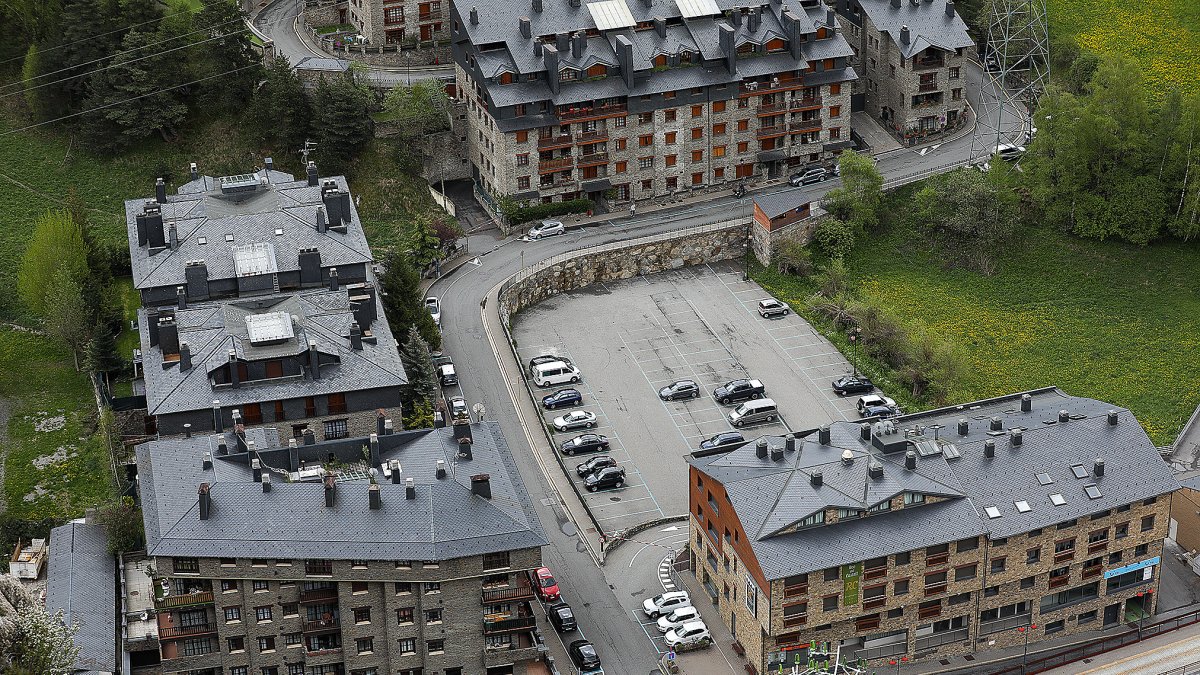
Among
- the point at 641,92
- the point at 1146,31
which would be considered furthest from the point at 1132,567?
the point at 1146,31

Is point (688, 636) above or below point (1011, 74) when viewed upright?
below

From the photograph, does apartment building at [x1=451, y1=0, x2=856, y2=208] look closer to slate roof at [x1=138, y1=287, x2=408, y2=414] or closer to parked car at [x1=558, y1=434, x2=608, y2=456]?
parked car at [x1=558, y1=434, x2=608, y2=456]

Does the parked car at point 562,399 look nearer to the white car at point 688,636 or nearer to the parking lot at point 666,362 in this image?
the parking lot at point 666,362

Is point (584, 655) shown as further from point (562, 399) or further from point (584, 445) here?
point (562, 399)

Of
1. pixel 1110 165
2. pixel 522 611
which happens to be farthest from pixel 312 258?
pixel 1110 165

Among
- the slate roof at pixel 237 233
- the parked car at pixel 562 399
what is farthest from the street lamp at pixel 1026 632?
the slate roof at pixel 237 233

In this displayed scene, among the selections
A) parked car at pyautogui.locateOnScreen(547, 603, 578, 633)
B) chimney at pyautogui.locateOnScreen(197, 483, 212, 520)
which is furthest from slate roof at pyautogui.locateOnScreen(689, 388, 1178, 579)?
chimney at pyautogui.locateOnScreen(197, 483, 212, 520)
